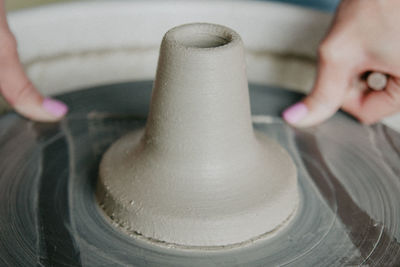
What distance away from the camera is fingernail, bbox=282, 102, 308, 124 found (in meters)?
1.09

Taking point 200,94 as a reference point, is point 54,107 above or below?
below

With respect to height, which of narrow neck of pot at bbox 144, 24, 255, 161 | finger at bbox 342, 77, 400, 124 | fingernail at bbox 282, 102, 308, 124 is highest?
narrow neck of pot at bbox 144, 24, 255, 161

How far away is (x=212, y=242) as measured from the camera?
73 centimetres

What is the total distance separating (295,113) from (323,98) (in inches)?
2.8

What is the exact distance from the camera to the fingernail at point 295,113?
1090 mm

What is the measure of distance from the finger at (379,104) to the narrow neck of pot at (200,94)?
0.43m

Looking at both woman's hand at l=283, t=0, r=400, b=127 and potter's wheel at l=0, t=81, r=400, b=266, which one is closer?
potter's wheel at l=0, t=81, r=400, b=266

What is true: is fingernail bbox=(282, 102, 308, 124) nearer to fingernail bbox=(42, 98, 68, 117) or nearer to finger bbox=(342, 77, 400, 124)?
finger bbox=(342, 77, 400, 124)

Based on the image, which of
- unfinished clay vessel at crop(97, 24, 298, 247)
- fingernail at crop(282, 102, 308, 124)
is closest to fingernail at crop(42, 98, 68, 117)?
unfinished clay vessel at crop(97, 24, 298, 247)

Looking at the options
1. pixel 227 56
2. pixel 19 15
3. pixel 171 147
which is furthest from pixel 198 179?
pixel 19 15

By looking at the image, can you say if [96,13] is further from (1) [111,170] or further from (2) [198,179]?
(2) [198,179]

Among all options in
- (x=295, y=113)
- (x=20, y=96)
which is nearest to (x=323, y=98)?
(x=295, y=113)

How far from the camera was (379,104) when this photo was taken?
42.6 inches

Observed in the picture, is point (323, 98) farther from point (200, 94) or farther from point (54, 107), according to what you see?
point (54, 107)
